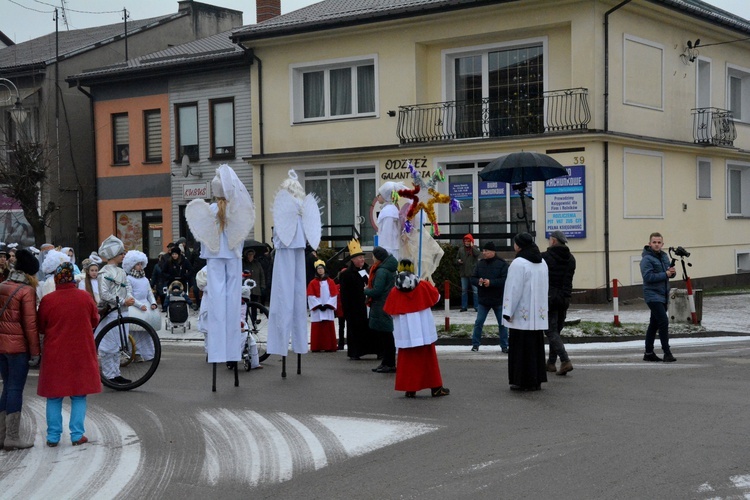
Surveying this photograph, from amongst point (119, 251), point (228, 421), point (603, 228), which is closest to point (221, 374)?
point (119, 251)

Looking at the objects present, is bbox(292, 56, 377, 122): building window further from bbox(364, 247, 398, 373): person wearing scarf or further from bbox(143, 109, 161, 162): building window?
bbox(364, 247, 398, 373): person wearing scarf

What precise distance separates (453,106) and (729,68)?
9283mm

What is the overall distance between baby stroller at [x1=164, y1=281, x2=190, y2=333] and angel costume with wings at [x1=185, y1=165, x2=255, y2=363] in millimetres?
7816

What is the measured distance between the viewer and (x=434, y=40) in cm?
2612

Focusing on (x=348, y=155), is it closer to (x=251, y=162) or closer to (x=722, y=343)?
(x=251, y=162)

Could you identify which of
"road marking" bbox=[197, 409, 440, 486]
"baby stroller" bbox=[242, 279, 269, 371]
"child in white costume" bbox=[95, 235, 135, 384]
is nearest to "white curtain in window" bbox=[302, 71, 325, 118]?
"baby stroller" bbox=[242, 279, 269, 371]

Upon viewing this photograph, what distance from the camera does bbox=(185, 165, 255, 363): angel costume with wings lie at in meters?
11.9

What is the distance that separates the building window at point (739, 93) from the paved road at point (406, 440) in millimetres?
18926

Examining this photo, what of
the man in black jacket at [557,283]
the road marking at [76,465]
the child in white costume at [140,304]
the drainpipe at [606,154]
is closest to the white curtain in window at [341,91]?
the drainpipe at [606,154]

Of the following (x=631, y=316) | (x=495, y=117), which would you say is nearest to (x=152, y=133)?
(x=495, y=117)

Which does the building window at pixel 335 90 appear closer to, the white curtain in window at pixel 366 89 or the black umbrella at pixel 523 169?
the white curtain in window at pixel 366 89

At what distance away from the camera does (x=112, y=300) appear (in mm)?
11992

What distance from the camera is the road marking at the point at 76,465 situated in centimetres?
729

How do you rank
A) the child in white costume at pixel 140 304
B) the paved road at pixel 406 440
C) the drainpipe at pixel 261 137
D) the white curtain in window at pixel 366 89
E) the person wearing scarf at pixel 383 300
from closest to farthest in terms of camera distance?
the paved road at pixel 406 440
the child in white costume at pixel 140 304
the person wearing scarf at pixel 383 300
the white curtain in window at pixel 366 89
the drainpipe at pixel 261 137
